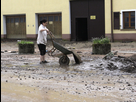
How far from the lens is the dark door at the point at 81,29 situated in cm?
2592

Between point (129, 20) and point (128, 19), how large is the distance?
0.13 meters

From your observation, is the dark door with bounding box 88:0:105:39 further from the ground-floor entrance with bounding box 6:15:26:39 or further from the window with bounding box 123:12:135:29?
the ground-floor entrance with bounding box 6:15:26:39

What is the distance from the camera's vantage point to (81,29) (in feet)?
86.2

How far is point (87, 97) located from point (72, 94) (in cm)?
39

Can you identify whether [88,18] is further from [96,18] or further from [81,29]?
[81,29]

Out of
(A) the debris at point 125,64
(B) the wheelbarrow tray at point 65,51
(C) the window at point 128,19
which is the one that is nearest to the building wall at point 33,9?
(C) the window at point 128,19

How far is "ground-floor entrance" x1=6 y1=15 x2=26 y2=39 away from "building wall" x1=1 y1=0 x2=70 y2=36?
0.75 metres

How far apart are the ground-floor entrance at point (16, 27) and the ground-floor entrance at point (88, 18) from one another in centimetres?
573

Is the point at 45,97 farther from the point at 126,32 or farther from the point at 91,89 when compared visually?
the point at 126,32

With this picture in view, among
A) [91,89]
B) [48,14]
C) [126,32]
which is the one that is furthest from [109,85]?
[48,14]

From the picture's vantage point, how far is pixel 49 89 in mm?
6715

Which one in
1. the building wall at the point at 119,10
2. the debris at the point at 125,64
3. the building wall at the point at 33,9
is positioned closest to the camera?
the debris at the point at 125,64

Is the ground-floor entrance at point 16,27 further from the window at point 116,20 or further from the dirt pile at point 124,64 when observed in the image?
the dirt pile at point 124,64

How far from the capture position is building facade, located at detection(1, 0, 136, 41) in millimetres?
23234
